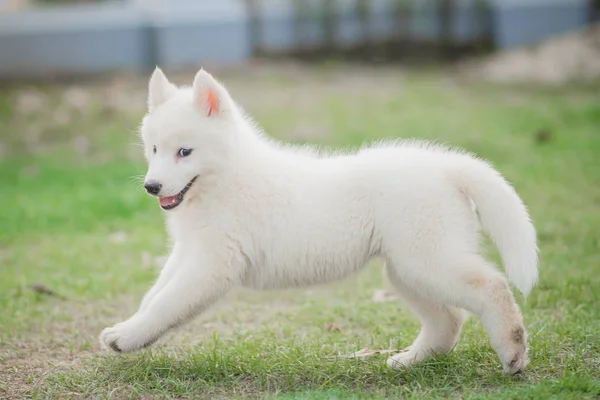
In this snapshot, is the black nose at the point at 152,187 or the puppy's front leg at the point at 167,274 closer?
the black nose at the point at 152,187

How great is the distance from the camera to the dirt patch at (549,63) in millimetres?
14430

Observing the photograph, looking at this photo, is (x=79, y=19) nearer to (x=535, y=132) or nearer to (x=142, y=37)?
(x=142, y=37)

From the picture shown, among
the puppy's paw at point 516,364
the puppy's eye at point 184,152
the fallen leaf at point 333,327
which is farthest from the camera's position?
the fallen leaf at point 333,327

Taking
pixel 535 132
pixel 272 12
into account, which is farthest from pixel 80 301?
pixel 272 12

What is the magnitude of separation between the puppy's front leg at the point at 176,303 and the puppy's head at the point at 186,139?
37 cm

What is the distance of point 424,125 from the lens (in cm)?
1098

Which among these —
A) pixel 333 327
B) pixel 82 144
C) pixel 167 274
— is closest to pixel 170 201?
pixel 167 274

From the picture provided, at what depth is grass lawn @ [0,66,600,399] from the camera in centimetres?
420

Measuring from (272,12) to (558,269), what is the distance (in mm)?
11014

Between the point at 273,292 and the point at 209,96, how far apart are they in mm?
2205

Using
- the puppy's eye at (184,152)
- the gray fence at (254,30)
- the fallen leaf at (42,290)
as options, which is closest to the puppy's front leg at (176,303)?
the puppy's eye at (184,152)

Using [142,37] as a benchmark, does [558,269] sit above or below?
below

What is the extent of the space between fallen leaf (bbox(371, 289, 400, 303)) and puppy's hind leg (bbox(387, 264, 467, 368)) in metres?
1.31

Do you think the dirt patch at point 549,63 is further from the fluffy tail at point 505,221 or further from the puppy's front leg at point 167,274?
the puppy's front leg at point 167,274
